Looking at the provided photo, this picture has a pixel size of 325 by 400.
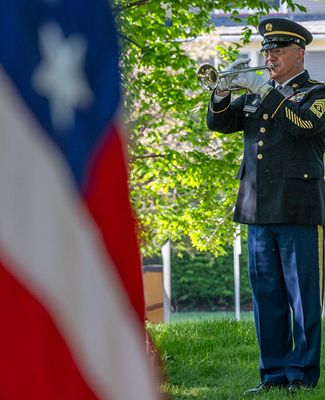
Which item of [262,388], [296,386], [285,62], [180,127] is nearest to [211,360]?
[262,388]

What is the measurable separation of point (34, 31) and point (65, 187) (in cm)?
18

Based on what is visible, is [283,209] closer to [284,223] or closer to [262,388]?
[284,223]

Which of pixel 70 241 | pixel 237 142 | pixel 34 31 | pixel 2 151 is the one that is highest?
pixel 34 31

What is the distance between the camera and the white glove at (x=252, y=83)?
19.1 feet

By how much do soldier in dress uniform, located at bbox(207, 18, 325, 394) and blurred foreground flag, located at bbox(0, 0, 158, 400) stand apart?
4412 millimetres

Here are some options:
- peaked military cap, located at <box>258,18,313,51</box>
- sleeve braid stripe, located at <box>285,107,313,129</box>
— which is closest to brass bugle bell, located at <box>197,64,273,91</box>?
peaked military cap, located at <box>258,18,313,51</box>

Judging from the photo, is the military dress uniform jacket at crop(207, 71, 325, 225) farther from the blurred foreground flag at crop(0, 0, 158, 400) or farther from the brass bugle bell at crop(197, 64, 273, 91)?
the blurred foreground flag at crop(0, 0, 158, 400)

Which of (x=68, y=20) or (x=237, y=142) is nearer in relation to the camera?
(x=68, y=20)

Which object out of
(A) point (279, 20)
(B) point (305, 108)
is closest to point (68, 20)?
(B) point (305, 108)

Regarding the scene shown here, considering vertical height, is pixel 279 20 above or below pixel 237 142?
above

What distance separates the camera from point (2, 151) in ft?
4.26

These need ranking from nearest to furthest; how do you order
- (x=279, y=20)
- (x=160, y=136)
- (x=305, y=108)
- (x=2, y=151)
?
(x=2, y=151) < (x=305, y=108) < (x=279, y=20) < (x=160, y=136)

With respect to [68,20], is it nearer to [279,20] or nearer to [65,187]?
[65,187]

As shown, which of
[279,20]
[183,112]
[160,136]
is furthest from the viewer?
[160,136]
